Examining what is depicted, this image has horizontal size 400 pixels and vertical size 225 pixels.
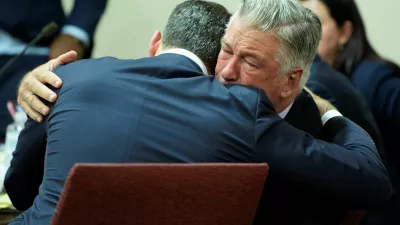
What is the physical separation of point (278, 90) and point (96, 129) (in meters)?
0.42

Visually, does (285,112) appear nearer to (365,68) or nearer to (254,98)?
(254,98)

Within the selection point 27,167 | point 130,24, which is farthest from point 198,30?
Result: point 130,24

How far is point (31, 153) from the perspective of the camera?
4.79ft

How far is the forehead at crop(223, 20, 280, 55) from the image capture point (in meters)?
1.33

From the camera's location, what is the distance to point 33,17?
99.7 inches

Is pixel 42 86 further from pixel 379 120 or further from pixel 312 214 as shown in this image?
pixel 379 120

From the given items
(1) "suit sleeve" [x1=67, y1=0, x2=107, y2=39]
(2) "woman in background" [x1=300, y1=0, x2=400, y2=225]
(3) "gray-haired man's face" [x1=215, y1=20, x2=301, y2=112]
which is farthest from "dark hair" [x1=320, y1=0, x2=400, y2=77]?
(3) "gray-haired man's face" [x1=215, y1=20, x2=301, y2=112]

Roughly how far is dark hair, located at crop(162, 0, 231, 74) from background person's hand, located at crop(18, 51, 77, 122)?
0.24m

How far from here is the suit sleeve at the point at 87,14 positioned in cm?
265

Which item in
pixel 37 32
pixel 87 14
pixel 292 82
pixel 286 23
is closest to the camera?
pixel 286 23

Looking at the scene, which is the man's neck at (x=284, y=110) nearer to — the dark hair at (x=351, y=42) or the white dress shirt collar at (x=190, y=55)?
the white dress shirt collar at (x=190, y=55)

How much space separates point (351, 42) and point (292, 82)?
122 cm

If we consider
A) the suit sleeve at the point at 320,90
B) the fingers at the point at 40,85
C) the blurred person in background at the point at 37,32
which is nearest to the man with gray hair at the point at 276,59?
the fingers at the point at 40,85

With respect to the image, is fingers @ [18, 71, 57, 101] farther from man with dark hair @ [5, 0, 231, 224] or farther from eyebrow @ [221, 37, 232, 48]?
eyebrow @ [221, 37, 232, 48]
